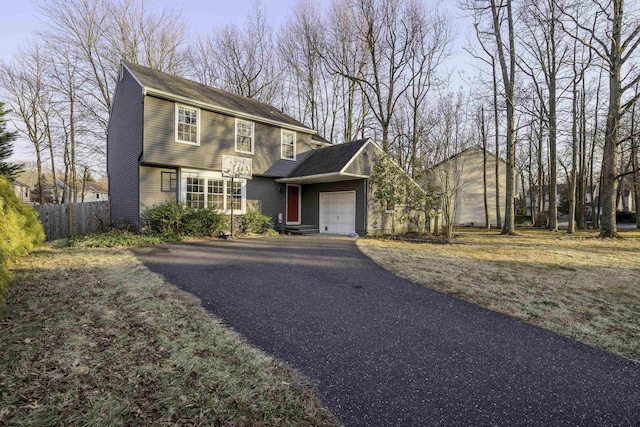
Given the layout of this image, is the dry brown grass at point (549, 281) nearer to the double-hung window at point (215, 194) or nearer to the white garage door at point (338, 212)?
the white garage door at point (338, 212)

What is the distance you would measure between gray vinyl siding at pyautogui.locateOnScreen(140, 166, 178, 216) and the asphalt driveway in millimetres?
7187

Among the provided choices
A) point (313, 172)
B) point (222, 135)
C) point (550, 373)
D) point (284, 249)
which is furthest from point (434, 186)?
point (550, 373)

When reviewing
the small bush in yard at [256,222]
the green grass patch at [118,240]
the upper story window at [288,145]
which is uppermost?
the upper story window at [288,145]

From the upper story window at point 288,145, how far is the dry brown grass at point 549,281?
8.12 m

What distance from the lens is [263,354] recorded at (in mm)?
3014

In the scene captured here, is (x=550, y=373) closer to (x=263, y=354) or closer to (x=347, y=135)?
(x=263, y=354)

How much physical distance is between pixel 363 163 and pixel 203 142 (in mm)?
6947

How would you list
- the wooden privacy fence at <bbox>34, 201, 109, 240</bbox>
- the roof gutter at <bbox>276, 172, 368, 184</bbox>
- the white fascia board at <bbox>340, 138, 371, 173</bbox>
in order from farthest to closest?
the roof gutter at <bbox>276, 172, 368, 184</bbox> → the white fascia board at <bbox>340, 138, 371, 173</bbox> → the wooden privacy fence at <bbox>34, 201, 109, 240</bbox>

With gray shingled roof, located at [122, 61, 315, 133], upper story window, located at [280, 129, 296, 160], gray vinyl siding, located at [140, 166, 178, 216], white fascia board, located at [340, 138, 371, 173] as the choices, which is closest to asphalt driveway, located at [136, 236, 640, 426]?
gray vinyl siding, located at [140, 166, 178, 216]

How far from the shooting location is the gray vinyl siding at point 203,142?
11422mm

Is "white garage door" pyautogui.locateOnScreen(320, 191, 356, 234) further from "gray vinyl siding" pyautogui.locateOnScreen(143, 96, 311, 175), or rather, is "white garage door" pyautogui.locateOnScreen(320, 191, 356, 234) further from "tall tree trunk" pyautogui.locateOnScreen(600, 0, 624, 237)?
"tall tree trunk" pyautogui.locateOnScreen(600, 0, 624, 237)

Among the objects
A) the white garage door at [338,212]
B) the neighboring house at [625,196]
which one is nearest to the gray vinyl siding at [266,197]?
the white garage door at [338,212]

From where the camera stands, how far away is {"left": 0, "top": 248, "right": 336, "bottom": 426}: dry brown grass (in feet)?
7.02

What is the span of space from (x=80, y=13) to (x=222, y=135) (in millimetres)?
14750
